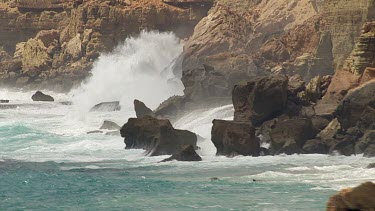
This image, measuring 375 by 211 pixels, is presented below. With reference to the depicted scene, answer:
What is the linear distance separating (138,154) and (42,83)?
135 ft

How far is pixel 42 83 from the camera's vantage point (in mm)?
74688

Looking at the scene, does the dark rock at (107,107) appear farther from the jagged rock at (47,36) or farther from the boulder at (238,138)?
the boulder at (238,138)

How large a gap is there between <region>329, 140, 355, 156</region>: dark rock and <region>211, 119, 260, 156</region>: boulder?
248cm

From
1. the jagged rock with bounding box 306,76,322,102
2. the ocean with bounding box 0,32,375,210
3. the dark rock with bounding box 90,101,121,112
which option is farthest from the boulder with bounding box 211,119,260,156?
the dark rock with bounding box 90,101,121,112

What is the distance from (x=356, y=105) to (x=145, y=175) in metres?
7.66

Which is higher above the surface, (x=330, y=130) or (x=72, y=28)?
(x=72, y=28)

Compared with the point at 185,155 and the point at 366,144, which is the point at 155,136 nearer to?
the point at 185,155

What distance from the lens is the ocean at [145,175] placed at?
23.2 metres

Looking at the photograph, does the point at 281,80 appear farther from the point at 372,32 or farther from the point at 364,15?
the point at 364,15

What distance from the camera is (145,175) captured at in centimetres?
2859

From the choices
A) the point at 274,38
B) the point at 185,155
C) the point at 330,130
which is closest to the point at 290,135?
the point at 330,130

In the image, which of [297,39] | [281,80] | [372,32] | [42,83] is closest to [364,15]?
[372,32]

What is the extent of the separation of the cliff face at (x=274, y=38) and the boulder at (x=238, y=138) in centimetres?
892

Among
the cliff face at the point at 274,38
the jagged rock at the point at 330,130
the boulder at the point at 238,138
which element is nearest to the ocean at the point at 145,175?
the boulder at the point at 238,138
